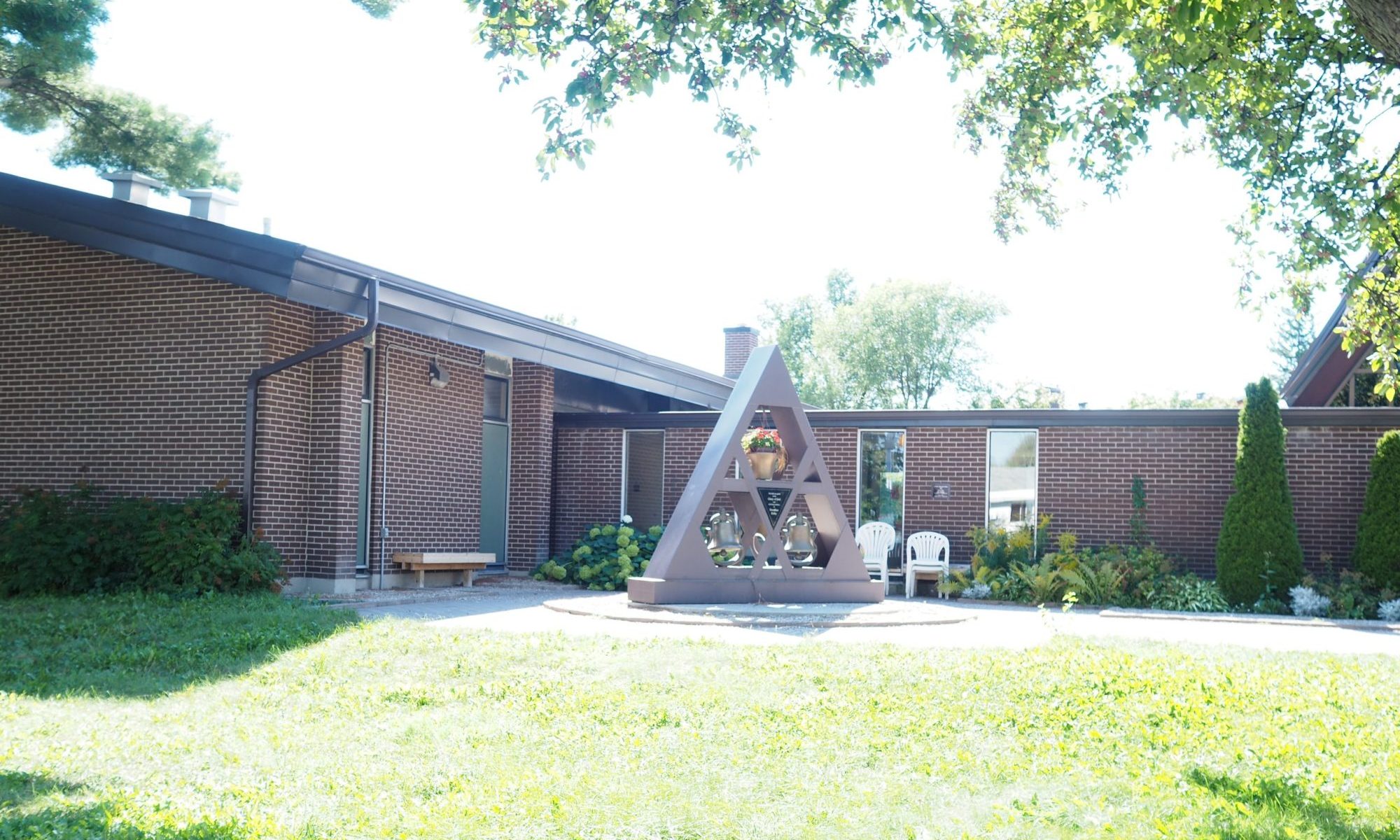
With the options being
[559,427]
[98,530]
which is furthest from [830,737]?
[559,427]

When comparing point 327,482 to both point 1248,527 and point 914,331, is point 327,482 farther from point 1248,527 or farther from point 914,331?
point 914,331

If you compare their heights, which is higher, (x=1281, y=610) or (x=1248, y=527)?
(x=1248, y=527)

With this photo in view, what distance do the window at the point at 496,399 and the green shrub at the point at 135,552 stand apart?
5.34 meters

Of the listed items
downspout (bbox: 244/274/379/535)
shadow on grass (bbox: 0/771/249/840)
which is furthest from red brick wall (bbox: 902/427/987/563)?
shadow on grass (bbox: 0/771/249/840)

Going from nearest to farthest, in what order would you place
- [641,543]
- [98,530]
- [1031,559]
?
[98,530] < [1031,559] < [641,543]

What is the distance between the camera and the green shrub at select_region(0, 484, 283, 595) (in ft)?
37.8

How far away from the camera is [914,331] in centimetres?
4775

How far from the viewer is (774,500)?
1410cm

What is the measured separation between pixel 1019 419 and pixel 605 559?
A: 5.66 m

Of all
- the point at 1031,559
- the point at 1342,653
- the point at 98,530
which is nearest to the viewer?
the point at 1342,653

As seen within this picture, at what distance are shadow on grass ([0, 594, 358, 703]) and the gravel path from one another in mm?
1280

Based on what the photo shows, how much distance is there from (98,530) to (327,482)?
2.28 meters

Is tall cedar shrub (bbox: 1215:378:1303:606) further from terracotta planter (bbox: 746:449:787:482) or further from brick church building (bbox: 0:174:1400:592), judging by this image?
terracotta planter (bbox: 746:449:787:482)

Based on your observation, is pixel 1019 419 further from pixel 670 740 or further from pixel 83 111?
pixel 83 111
